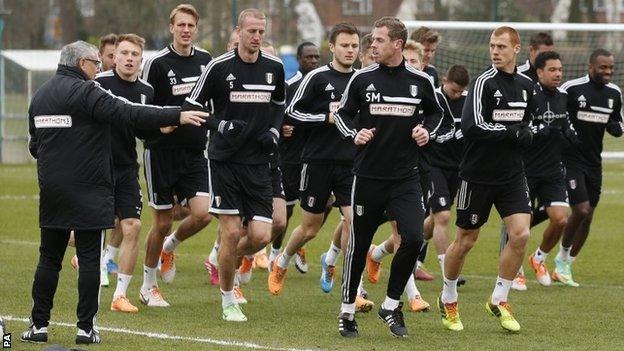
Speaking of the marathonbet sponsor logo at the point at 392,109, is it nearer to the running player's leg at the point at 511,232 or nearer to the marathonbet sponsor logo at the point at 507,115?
the marathonbet sponsor logo at the point at 507,115

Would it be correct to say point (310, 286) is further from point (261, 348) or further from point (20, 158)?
point (20, 158)

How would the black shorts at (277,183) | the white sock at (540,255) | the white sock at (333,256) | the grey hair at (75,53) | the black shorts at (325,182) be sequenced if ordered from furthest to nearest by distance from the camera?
the white sock at (540,255) → the black shorts at (277,183) → the white sock at (333,256) → the black shorts at (325,182) → the grey hair at (75,53)

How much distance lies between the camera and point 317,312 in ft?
38.5

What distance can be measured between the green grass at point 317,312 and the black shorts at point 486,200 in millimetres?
870

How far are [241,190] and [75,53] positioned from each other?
2121mm

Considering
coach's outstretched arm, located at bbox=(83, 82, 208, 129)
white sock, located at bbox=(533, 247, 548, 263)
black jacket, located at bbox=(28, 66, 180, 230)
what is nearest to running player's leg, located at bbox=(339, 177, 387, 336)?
coach's outstretched arm, located at bbox=(83, 82, 208, 129)

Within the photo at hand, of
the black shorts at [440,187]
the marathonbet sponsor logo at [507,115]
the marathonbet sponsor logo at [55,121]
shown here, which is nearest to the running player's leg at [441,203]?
the black shorts at [440,187]

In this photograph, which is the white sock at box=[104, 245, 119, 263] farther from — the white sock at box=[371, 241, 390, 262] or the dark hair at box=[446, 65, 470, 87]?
the dark hair at box=[446, 65, 470, 87]

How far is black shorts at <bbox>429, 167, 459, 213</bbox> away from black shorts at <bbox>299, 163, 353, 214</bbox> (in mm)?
1293

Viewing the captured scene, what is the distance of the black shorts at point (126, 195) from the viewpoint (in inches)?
462

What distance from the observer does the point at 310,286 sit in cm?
1366

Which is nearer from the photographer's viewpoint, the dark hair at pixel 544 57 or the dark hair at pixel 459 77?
the dark hair at pixel 544 57

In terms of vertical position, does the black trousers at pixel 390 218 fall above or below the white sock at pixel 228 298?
above

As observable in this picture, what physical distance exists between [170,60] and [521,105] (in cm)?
323
